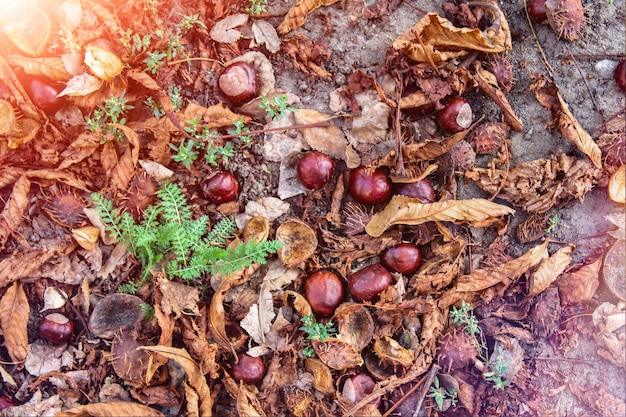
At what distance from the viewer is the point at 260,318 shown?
2629 millimetres

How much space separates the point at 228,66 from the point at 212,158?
477 millimetres

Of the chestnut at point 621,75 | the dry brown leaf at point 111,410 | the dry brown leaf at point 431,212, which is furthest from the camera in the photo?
the chestnut at point 621,75

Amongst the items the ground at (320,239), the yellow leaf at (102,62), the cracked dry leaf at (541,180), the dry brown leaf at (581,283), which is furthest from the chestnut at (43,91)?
the dry brown leaf at (581,283)

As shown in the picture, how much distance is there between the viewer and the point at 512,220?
109 inches

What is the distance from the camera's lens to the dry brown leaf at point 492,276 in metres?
2.65

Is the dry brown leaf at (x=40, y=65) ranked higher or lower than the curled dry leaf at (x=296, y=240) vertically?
higher

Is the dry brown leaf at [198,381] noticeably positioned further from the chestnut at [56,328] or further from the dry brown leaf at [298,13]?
the dry brown leaf at [298,13]

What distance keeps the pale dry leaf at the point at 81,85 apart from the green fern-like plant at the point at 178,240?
1.67ft

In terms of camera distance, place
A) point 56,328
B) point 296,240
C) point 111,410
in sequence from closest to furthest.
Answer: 1. point 111,410
2. point 56,328
3. point 296,240

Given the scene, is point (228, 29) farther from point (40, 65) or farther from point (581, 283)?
point (581, 283)

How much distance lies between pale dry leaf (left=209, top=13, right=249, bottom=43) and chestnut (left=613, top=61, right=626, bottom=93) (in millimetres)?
1926

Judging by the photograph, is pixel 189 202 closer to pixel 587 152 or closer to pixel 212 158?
pixel 212 158

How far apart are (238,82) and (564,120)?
1.63 metres

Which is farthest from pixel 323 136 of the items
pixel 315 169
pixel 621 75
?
pixel 621 75
